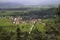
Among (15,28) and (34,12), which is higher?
(34,12)

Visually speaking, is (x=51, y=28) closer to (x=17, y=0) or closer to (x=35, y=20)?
(x=35, y=20)

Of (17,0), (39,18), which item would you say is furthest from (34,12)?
(17,0)

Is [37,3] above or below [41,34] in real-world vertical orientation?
above

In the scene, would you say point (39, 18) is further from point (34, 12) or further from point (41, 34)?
point (41, 34)

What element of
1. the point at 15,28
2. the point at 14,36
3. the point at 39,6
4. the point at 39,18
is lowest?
the point at 14,36

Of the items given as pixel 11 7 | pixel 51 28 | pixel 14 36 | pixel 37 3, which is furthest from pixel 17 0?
pixel 51 28

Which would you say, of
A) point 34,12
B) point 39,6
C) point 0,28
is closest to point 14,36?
point 0,28

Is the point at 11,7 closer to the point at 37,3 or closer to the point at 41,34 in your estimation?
the point at 37,3

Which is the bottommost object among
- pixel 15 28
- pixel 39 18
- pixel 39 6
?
pixel 15 28
